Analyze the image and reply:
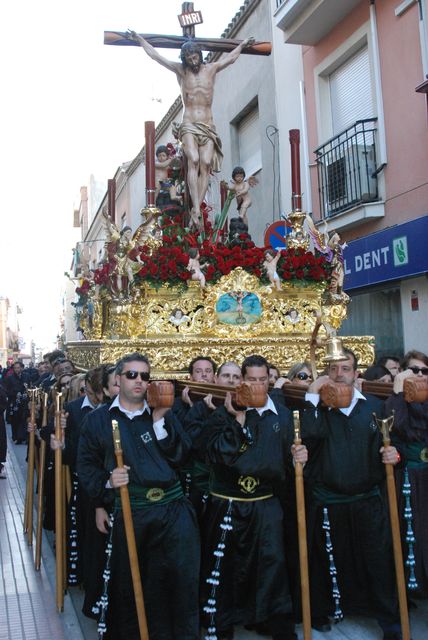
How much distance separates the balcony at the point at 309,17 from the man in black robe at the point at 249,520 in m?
8.03

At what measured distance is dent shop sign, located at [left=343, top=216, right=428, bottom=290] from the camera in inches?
325

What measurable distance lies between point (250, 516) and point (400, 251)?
576cm

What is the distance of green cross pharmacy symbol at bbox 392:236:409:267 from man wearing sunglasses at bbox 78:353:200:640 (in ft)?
19.1

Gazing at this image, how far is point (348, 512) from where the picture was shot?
3795 millimetres

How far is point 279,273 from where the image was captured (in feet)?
18.7

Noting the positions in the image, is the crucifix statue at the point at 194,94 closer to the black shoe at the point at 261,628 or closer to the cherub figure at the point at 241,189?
the cherub figure at the point at 241,189

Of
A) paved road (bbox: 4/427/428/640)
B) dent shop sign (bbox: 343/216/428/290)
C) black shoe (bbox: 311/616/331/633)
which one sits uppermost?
dent shop sign (bbox: 343/216/428/290)

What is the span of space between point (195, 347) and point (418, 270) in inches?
160

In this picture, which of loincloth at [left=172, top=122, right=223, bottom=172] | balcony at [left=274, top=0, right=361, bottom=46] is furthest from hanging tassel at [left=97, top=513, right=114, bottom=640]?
balcony at [left=274, top=0, right=361, bottom=46]

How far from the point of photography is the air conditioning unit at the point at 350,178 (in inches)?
376

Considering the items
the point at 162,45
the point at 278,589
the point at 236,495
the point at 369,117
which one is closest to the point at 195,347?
the point at 236,495

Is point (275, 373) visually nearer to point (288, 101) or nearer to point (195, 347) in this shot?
point (195, 347)

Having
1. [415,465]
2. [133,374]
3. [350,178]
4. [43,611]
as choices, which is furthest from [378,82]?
[43,611]

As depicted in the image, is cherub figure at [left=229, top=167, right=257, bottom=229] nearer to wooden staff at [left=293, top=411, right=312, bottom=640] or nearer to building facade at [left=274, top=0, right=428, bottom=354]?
building facade at [left=274, top=0, right=428, bottom=354]
